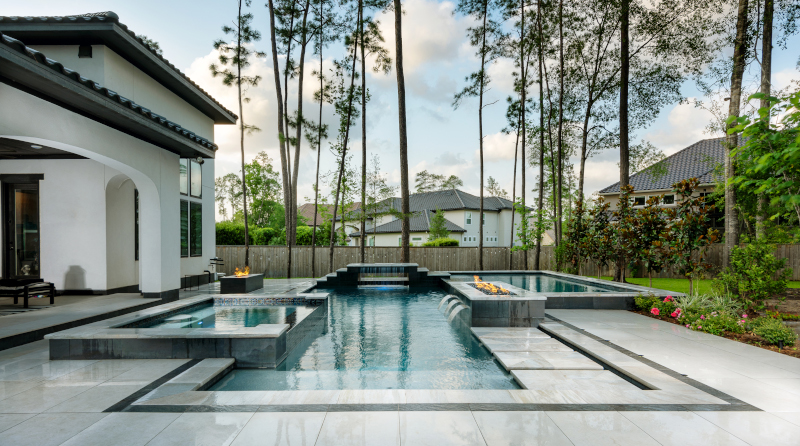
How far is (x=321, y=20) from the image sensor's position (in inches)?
613

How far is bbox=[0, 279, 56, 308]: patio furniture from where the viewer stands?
6.80 m

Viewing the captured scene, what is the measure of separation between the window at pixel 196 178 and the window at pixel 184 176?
0.21 meters

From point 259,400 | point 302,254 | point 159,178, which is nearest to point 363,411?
Result: point 259,400

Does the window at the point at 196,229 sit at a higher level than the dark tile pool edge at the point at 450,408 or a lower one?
higher

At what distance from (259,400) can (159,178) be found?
5915mm

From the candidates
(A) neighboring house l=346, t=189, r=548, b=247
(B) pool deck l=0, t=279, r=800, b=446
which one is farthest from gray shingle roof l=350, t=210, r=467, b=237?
(B) pool deck l=0, t=279, r=800, b=446

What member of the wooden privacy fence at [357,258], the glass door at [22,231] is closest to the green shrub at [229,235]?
the wooden privacy fence at [357,258]

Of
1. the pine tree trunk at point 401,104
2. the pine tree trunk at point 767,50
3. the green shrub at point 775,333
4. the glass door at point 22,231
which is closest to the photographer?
the green shrub at point 775,333

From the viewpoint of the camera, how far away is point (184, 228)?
36.0 feet

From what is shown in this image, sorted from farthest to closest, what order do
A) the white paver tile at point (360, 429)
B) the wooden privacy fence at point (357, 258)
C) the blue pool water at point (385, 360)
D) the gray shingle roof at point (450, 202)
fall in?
the gray shingle roof at point (450, 202) → the wooden privacy fence at point (357, 258) → the blue pool water at point (385, 360) → the white paver tile at point (360, 429)

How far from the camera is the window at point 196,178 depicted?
37.7ft

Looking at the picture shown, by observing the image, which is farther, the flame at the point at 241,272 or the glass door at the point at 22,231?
A: the flame at the point at 241,272

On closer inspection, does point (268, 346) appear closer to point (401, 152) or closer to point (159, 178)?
point (159, 178)

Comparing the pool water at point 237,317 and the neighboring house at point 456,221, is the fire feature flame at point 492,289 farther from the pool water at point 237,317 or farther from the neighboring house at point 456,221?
the neighboring house at point 456,221
